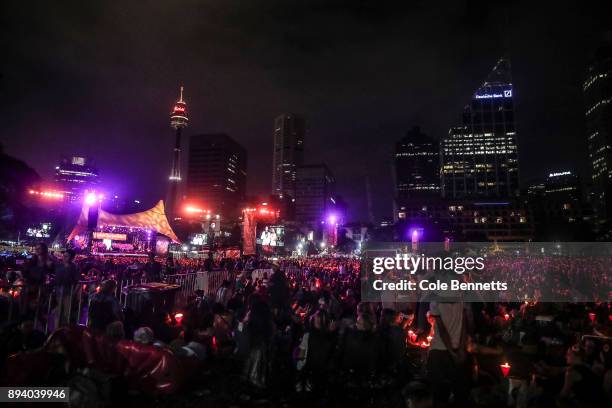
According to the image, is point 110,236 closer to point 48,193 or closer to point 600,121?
point 48,193

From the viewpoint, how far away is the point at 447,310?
18.6 ft

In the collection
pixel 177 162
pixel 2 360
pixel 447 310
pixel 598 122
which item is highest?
pixel 598 122

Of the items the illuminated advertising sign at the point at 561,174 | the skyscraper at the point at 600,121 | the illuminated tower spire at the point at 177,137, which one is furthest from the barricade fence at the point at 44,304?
the illuminated advertising sign at the point at 561,174

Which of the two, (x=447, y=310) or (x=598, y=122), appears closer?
(x=447, y=310)

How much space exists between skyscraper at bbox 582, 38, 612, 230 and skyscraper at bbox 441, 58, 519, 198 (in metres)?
29.1

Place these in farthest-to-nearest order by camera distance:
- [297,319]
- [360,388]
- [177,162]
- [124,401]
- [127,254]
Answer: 1. [177,162]
2. [127,254]
3. [297,319]
4. [360,388]
5. [124,401]

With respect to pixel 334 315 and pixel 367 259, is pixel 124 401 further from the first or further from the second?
pixel 367 259

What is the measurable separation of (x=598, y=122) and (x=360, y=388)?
189241 mm

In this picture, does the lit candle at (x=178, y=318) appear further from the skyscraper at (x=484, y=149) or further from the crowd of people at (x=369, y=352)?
the skyscraper at (x=484, y=149)

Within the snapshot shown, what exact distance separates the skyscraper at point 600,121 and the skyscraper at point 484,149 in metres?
29.1

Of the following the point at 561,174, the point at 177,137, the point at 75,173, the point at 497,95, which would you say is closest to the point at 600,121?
the point at 497,95

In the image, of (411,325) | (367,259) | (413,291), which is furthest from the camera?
(367,259)

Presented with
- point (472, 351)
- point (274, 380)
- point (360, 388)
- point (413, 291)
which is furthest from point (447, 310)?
point (413, 291)

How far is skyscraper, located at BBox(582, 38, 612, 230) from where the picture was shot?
14550 centimetres
